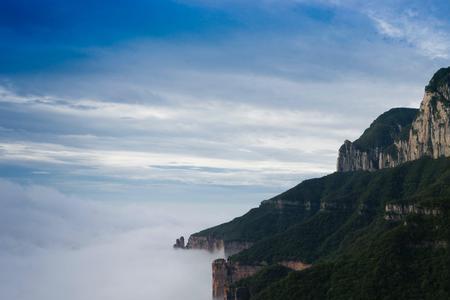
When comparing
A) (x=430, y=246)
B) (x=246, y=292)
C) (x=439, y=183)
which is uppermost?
(x=439, y=183)

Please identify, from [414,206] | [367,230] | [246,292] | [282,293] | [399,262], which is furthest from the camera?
[367,230]

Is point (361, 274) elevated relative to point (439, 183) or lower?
lower

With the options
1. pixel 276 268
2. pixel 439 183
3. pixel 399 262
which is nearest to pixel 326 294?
pixel 399 262

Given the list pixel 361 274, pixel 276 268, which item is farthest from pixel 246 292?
pixel 361 274

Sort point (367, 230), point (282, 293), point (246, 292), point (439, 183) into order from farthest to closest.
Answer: point (367, 230)
point (439, 183)
point (246, 292)
point (282, 293)

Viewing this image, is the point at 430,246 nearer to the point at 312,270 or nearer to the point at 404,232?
the point at 404,232

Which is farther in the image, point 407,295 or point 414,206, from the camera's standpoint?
point 414,206

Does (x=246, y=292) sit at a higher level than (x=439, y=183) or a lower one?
lower

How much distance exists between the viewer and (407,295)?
11475 cm

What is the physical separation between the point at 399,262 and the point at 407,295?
356 inches

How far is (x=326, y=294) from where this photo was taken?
407 ft

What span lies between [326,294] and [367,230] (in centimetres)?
A: 7062

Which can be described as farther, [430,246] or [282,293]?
[282,293]

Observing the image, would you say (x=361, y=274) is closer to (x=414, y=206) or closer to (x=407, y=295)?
(x=407, y=295)
